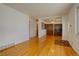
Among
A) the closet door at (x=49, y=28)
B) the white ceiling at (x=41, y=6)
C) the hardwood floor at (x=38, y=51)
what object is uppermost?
the white ceiling at (x=41, y=6)

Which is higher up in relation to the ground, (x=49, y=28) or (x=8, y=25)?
(x=8, y=25)

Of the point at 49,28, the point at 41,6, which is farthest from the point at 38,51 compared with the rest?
the point at 49,28

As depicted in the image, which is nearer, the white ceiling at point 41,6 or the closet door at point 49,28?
the white ceiling at point 41,6

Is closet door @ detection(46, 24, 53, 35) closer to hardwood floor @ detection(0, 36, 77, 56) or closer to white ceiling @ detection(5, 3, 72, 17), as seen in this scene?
white ceiling @ detection(5, 3, 72, 17)

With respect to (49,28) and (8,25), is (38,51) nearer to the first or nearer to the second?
(8,25)

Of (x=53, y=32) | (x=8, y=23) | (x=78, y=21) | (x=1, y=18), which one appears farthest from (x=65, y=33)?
(x=53, y=32)

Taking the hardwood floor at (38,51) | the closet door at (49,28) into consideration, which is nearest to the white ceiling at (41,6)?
the hardwood floor at (38,51)

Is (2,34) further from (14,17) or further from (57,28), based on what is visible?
(57,28)

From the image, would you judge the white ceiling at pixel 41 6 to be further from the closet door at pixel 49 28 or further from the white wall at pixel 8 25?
the closet door at pixel 49 28

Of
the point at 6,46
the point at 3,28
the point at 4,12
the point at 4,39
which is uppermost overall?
the point at 4,12

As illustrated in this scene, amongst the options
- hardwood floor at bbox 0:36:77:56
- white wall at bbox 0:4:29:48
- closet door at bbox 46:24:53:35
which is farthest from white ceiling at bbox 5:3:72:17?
closet door at bbox 46:24:53:35

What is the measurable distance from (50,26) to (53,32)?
1.04m

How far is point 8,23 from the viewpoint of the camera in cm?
545

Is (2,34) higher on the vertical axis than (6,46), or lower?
higher
